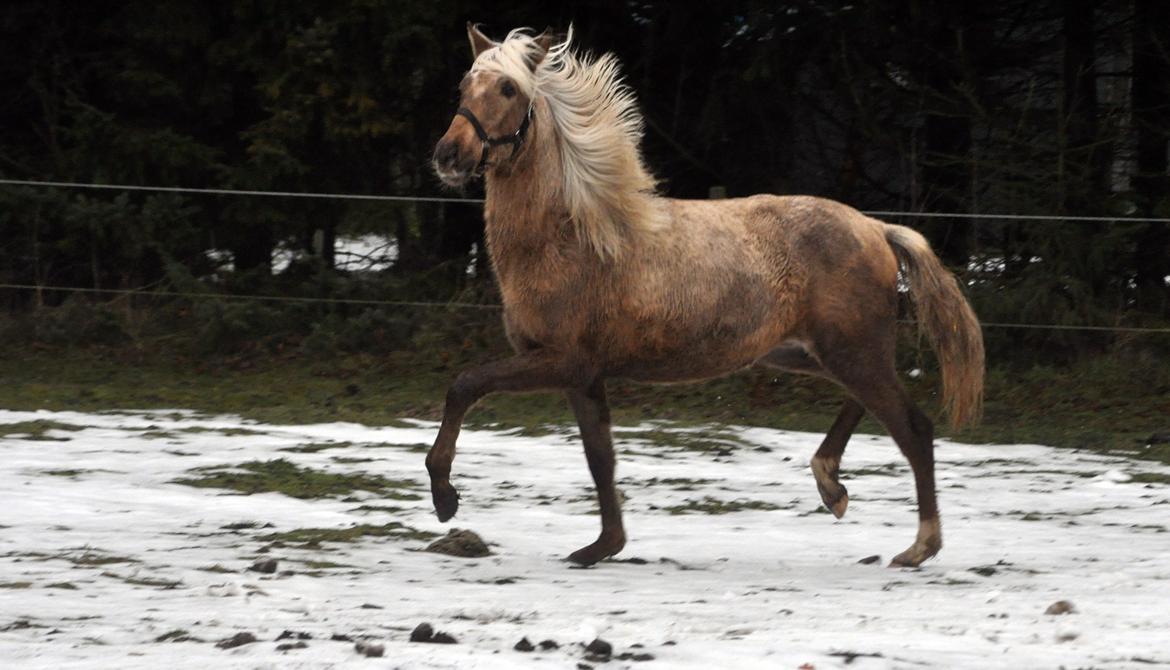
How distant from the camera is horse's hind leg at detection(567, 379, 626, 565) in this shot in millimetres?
6191

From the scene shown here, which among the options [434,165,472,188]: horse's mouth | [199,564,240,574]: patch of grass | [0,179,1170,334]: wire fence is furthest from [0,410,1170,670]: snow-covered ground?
[0,179,1170,334]: wire fence

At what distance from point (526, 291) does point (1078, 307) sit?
6937mm

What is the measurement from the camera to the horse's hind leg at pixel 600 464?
6.19 metres

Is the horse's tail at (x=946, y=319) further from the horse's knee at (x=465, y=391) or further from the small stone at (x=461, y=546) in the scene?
the small stone at (x=461, y=546)

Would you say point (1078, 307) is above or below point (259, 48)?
below

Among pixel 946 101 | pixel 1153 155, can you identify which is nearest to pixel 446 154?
pixel 946 101

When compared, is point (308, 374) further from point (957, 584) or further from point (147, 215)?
point (957, 584)

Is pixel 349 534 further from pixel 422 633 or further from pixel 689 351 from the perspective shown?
pixel 422 633

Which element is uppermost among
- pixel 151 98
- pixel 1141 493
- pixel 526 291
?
pixel 151 98

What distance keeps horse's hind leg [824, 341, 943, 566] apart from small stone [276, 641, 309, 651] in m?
2.83

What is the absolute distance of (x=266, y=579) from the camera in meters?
5.39

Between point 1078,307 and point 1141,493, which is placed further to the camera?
point 1078,307

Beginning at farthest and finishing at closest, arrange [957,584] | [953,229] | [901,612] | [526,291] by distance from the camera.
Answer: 1. [953,229]
2. [526,291]
3. [957,584]
4. [901,612]

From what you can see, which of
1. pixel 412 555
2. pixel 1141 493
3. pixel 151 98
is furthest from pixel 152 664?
pixel 151 98
